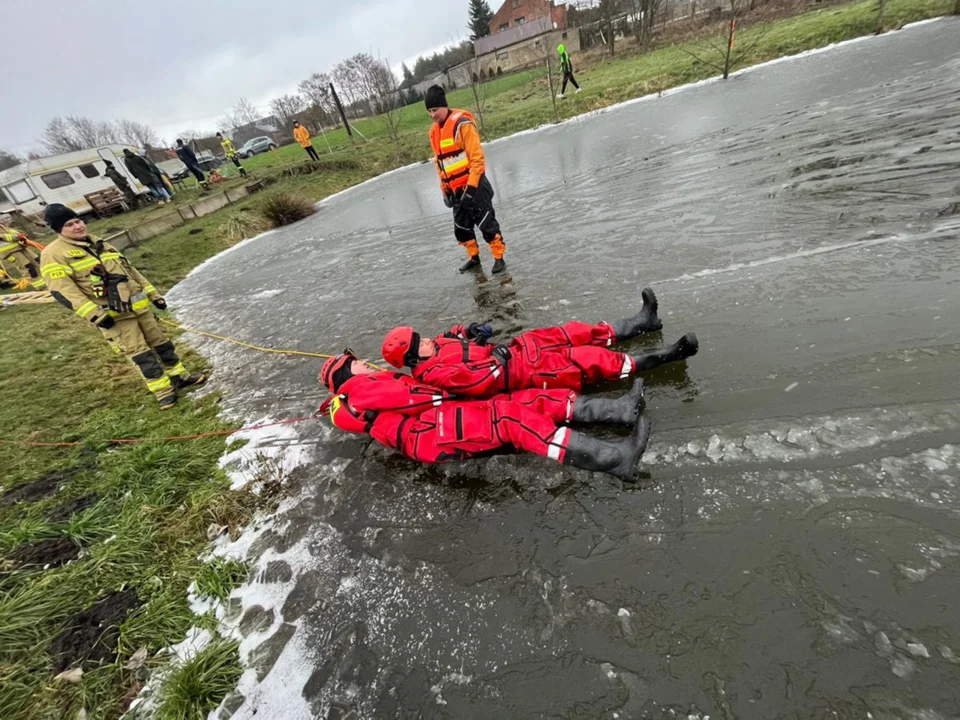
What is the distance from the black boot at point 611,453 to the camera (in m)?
2.63

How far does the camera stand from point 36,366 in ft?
22.4

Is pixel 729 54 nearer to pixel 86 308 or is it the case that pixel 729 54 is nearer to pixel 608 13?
pixel 608 13

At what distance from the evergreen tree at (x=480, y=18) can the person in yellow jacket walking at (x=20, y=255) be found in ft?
185

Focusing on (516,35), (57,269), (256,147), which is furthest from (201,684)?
(516,35)

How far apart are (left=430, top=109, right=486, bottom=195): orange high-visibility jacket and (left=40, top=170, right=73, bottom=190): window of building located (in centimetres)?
2909

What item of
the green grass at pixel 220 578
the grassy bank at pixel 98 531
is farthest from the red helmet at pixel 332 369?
the green grass at pixel 220 578

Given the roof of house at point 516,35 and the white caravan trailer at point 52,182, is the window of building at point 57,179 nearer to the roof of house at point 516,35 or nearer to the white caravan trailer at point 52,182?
the white caravan trailer at point 52,182

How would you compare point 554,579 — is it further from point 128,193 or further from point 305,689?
point 128,193

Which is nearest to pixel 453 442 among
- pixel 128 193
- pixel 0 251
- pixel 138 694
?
pixel 138 694

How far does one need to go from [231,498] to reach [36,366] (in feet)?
20.4

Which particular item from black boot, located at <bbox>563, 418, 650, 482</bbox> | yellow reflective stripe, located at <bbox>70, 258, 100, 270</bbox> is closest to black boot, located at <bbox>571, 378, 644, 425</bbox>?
black boot, located at <bbox>563, 418, 650, 482</bbox>

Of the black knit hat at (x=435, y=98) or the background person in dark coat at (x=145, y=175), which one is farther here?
the background person in dark coat at (x=145, y=175)

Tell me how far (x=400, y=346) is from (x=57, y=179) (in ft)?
104

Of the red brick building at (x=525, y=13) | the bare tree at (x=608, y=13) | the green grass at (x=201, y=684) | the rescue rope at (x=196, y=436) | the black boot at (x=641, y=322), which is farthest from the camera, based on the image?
the red brick building at (x=525, y=13)
